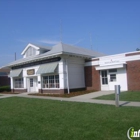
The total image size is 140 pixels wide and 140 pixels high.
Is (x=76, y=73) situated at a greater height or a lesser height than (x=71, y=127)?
greater

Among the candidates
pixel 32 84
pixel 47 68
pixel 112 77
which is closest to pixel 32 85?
pixel 32 84

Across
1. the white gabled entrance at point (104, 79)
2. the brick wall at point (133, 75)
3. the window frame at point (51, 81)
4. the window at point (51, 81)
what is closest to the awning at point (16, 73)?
the window frame at point (51, 81)

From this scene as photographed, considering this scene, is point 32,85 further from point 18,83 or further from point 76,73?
Result: point 76,73

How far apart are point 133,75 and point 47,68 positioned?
9.10 m

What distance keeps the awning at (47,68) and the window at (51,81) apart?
3.46ft

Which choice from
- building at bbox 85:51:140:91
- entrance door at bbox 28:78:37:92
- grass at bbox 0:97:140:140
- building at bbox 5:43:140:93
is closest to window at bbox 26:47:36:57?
building at bbox 5:43:140:93

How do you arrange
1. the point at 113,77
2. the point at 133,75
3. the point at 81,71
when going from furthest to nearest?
the point at 81,71 → the point at 113,77 → the point at 133,75

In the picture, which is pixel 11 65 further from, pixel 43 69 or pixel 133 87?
pixel 133 87

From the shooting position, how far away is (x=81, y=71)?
2194cm

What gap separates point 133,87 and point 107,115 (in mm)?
11297

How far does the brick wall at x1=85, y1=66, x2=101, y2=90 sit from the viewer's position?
20875mm

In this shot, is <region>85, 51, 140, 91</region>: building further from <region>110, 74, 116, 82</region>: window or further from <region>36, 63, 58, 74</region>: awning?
<region>36, 63, 58, 74</region>: awning

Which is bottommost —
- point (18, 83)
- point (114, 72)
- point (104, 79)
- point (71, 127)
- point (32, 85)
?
point (71, 127)

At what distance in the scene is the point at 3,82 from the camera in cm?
4544
